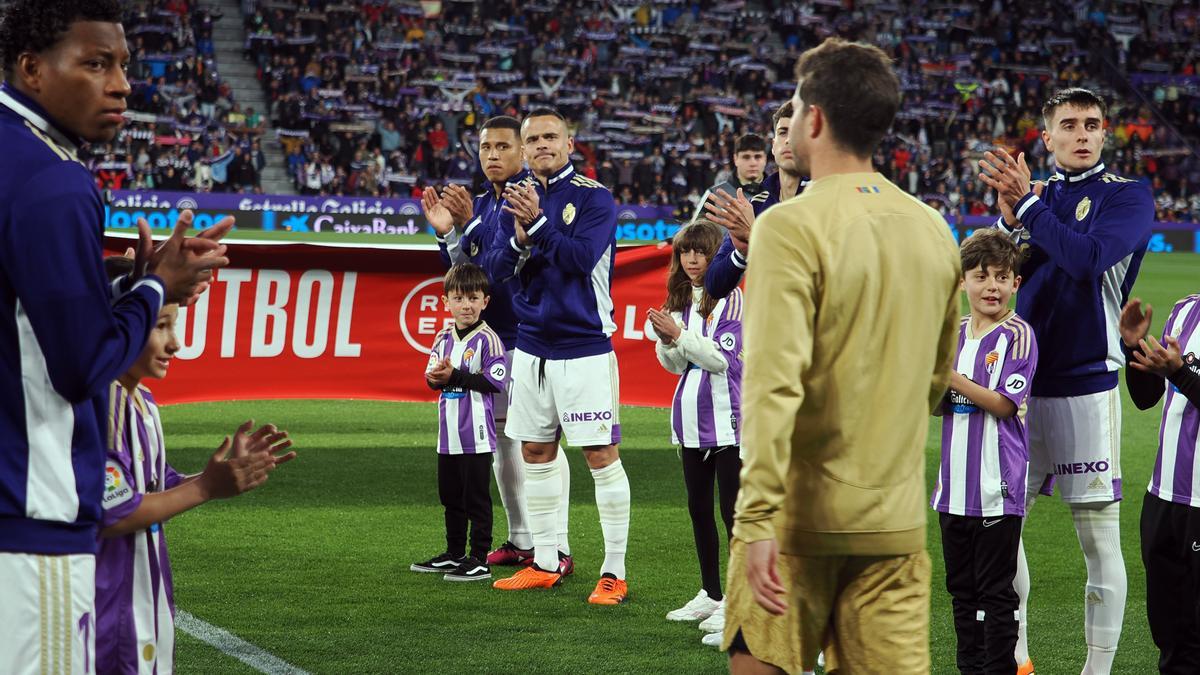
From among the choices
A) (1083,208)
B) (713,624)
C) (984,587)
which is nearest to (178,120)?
(713,624)

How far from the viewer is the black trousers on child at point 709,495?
598cm

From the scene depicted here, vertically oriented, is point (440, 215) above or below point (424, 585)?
above

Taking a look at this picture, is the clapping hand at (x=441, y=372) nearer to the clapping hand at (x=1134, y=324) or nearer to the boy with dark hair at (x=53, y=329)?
the clapping hand at (x=1134, y=324)

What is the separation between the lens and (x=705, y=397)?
603 cm

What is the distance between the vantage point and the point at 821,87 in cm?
296

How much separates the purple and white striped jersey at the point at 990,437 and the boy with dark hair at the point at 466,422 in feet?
9.23

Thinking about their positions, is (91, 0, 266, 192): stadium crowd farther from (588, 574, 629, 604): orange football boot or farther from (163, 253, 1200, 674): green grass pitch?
(588, 574, 629, 604): orange football boot

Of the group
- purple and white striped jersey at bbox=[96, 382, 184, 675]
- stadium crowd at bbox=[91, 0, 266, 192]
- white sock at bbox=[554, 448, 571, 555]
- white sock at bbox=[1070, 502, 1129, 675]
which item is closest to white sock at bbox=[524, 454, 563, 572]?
white sock at bbox=[554, 448, 571, 555]

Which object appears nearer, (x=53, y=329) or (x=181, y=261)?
(x=53, y=329)

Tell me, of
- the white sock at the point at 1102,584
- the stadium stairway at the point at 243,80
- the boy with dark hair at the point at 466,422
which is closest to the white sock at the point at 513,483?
the boy with dark hair at the point at 466,422

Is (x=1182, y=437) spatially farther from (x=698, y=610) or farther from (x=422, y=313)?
(x=422, y=313)

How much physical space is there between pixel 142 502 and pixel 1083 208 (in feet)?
11.6

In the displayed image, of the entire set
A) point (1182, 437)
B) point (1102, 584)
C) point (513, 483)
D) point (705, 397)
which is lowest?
point (513, 483)

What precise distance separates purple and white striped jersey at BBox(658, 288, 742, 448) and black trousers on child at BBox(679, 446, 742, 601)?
0.07 meters
